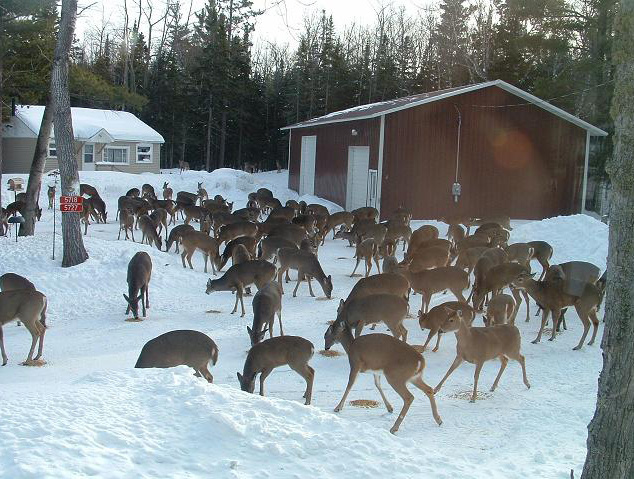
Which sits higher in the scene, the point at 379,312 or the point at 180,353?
the point at 379,312

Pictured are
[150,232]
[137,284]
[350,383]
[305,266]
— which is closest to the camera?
[350,383]

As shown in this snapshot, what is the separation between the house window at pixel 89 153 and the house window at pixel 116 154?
3.10ft

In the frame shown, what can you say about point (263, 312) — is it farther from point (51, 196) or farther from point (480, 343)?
point (51, 196)

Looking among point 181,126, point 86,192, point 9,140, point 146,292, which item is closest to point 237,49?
point 181,126

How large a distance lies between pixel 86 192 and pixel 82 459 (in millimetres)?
26955

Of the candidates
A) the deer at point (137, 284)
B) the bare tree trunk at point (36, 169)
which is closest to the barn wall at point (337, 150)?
the bare tree trunk at point (36, 169)

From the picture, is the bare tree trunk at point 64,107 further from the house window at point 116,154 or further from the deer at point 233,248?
the house window at point 116,154

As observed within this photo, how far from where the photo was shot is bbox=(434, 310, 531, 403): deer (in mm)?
9344

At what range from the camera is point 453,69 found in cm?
5419

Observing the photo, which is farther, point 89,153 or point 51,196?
point 89,153

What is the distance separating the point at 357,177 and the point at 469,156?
14.5ft

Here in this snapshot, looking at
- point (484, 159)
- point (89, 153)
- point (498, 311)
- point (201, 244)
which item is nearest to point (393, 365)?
point (498, 311)

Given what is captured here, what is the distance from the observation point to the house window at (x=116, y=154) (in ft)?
155

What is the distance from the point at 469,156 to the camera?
91.7 feet
